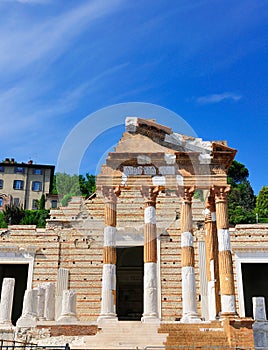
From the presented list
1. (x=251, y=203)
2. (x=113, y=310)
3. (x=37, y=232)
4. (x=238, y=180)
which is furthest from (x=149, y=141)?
(x=238, y=180)

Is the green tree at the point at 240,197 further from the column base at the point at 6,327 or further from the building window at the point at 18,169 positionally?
the building window at the point at 18,169

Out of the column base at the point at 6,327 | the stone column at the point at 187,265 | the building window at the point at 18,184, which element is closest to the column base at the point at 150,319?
the stone column at the point at 187,265

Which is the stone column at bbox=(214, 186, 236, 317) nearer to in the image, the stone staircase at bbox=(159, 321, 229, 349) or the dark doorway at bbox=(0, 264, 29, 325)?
the stone staircase at bbox=(159, 321, 229, 349)

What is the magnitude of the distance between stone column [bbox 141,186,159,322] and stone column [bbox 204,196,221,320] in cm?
288

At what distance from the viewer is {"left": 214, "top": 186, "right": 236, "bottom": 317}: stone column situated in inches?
624

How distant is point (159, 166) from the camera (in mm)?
18516

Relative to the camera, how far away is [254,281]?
1011 inches

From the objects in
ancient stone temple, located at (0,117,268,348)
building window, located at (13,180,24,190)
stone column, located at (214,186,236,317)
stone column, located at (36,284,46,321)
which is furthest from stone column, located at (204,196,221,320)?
building window, located at (13,180,24,190)

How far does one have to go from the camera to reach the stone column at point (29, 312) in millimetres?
15250

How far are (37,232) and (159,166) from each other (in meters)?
9.47

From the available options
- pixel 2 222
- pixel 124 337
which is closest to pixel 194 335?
pixel 124 337

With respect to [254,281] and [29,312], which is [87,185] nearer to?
[254,281]

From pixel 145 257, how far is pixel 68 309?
3.81 m

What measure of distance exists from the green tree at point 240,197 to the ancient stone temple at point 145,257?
14701 millimetres
